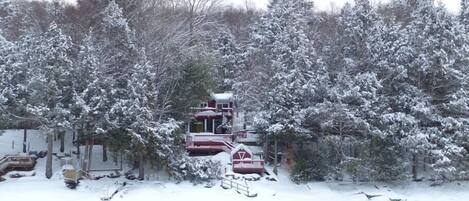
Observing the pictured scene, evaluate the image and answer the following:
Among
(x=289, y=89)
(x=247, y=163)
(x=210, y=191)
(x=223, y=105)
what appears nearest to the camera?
(x=210, y=191)

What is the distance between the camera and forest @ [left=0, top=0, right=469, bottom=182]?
30578mm

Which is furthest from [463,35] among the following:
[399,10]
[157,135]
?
[157,135]

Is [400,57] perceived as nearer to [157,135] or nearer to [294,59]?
[294,59]

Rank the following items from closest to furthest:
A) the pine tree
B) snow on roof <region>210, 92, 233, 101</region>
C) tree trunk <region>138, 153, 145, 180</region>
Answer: tree trunk <region>138, 153, 145, 180</region>, the pine tree, snow on roof <region>210, 92, 233, 101</region>

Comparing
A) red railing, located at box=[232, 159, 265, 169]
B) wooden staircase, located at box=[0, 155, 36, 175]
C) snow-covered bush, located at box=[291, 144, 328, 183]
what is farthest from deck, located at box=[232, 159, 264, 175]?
wooden staircase, located at box=[0, 155, 36, 175]

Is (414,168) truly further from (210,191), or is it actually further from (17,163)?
(17,163)

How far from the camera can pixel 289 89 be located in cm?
3209

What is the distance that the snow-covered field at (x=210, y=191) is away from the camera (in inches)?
1128

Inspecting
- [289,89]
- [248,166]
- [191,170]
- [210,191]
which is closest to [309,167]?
[248,166]

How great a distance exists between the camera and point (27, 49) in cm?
3269

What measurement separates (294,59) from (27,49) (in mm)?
15595

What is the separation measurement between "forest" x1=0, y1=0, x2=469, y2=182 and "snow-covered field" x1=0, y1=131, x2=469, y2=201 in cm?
88

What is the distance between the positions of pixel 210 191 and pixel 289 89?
742 centimetres

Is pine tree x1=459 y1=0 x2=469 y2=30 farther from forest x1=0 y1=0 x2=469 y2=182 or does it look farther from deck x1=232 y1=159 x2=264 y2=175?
deck x1=232 y1=159 x2=264 y2=175
